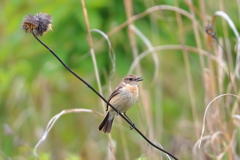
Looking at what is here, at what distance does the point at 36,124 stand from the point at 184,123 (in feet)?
6.13

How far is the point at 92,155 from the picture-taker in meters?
4.53

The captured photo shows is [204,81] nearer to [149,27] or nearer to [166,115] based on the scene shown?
[149,27]

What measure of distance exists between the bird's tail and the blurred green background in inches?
27.2

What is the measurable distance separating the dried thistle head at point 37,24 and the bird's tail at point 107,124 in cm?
135

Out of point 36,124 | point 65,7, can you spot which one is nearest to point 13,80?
point 36,124

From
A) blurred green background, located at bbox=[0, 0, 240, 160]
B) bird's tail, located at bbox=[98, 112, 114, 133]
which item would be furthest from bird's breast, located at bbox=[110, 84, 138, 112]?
blurred green background, located at bbox=[0, 0, 240, 160]

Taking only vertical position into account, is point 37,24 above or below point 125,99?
above

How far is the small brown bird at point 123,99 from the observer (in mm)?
3403

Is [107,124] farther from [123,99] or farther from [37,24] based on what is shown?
[37,24]

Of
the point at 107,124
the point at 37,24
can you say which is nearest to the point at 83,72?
the point at 107,124

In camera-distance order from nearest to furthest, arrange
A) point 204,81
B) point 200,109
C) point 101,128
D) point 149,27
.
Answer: point 101,128, point 204,81, point 149,27, point 200,109

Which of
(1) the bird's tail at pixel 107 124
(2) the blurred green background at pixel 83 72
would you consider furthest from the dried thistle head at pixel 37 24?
(2) the blurred green background at pixel 83 72

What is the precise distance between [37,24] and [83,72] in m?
3.17

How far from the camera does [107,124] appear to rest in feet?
11.1
